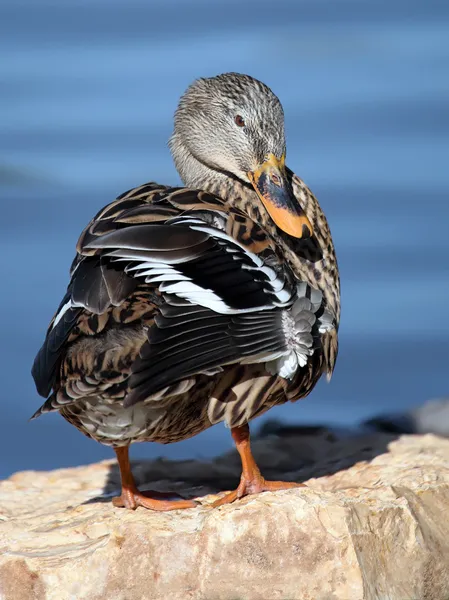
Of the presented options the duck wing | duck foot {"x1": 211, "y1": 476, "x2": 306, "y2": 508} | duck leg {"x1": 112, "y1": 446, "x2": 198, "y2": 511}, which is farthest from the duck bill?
duck leg {"x1": 112, "y1": 446, "x2": 198, "y2": 511}

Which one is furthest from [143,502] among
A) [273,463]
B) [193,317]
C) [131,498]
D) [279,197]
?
[279,197]

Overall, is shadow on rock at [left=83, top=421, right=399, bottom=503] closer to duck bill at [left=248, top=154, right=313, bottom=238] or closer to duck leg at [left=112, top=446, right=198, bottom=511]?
duck leg at [left=112, top=446, right=198, bottom=511]

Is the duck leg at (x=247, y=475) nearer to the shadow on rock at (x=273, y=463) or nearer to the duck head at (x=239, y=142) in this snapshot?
the shadow on rock at (x=273, y=463)

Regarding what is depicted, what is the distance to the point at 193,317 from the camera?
3.75 metres

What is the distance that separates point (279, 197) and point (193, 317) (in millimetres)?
1098

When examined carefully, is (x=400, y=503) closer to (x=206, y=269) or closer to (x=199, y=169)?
(x=206, y=269)

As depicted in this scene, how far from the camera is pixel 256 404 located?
13.8 ft

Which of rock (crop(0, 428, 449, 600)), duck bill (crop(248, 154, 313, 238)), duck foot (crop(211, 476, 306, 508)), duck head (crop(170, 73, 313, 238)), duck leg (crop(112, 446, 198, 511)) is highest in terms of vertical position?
duck head (crop(170, 73, 313, 238))

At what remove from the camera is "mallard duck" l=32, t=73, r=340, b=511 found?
3777 millimetres

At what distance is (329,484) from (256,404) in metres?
0.62

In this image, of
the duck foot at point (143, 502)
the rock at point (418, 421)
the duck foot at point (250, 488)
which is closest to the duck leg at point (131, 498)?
the duck foot at point (143, 502)

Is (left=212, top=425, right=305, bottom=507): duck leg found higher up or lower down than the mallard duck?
lower down

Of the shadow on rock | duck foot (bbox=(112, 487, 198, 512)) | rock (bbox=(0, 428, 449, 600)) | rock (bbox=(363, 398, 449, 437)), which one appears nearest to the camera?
rock (bbox=(0, 428, 449, 600))

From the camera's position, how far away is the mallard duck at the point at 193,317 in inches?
149
